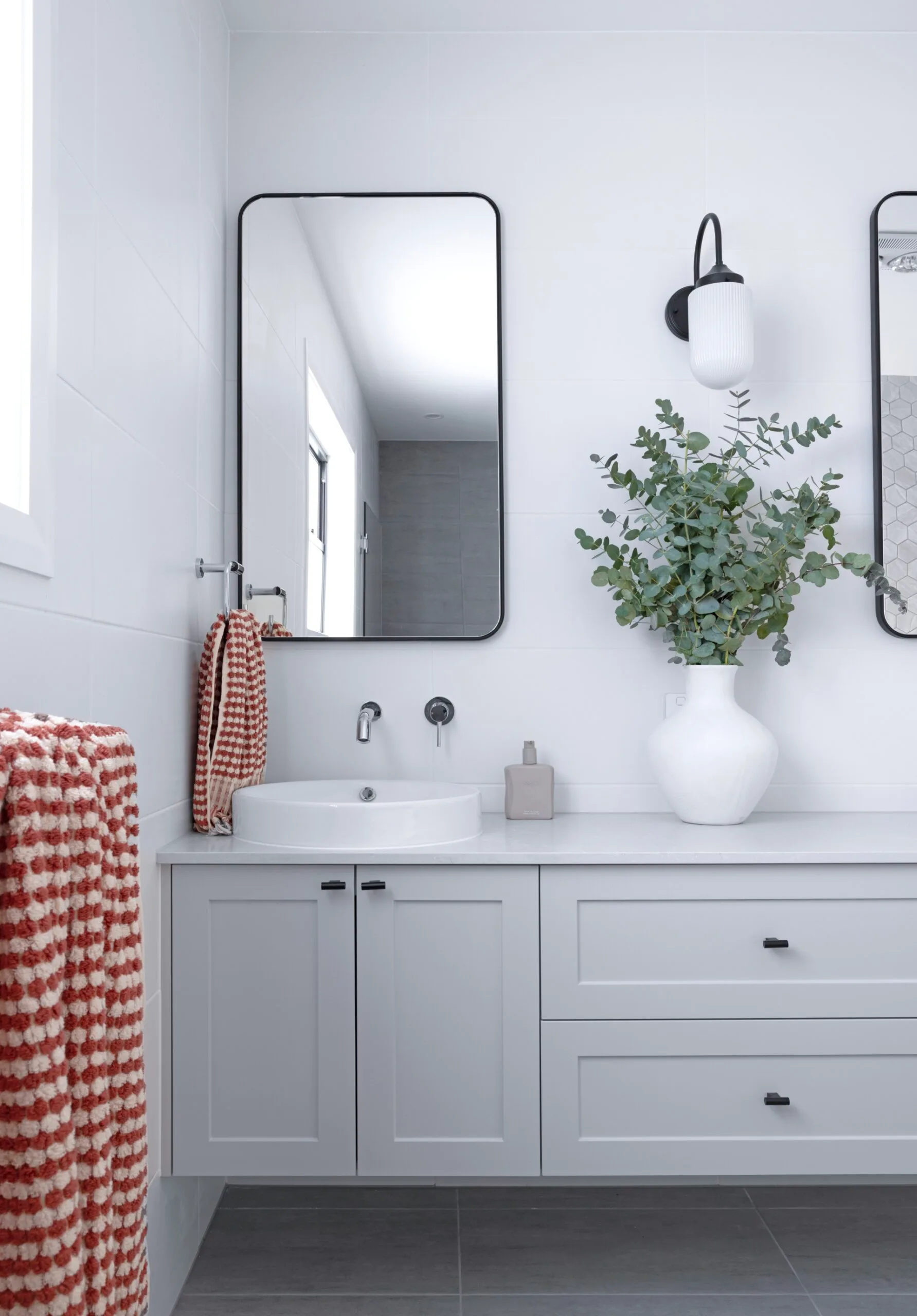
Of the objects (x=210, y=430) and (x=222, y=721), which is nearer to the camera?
(x=222, y=721)

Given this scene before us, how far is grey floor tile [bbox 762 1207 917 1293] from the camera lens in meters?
1.76

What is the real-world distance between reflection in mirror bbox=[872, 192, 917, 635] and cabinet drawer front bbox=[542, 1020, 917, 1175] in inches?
37.5

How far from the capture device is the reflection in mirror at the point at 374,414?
2.12m

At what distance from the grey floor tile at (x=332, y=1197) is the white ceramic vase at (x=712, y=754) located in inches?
37.5

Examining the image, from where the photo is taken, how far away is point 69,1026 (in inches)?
31.2

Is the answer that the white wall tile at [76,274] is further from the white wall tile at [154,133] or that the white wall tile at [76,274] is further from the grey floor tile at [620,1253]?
the grey floor tile at [620,1253]

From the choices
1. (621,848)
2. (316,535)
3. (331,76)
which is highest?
(331,76)

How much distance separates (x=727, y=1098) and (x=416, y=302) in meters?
1.68

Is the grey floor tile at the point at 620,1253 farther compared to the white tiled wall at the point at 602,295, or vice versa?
the white tiled wall at the point at 602,295

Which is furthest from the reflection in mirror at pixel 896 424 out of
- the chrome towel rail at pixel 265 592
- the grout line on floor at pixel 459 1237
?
the grout line on floor at pixel 459 1237

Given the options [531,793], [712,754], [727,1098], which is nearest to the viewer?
[727,1098]

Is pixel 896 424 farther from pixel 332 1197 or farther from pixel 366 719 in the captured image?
pixel 332 1197

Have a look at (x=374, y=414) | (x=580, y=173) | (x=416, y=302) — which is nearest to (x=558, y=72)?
(x=580, y=173)

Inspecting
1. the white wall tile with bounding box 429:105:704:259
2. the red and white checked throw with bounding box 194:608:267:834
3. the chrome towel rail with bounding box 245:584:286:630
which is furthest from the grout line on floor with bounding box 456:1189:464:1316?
the white wall tile with bounding box 429:105:704:259
